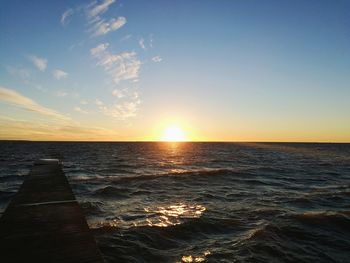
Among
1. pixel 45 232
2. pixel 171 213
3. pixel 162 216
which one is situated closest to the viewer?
pixel 45 232

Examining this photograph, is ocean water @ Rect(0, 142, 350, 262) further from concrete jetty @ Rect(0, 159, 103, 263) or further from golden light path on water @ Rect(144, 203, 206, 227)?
concrete jetty @ Rect(0, 159, 103, 263)

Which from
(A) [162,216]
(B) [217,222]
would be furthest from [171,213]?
(B) [217,222]

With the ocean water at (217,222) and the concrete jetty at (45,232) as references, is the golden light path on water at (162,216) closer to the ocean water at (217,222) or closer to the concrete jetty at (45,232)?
the ocean water at (217,222)

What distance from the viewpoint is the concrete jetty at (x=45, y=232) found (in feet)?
17.4

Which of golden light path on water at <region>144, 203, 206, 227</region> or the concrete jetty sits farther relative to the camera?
golden light path on water at <region>144, 203, 206, 227</region>

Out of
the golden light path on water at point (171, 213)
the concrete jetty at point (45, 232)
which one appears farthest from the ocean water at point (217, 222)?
the concrete jetty at point (45, 232)

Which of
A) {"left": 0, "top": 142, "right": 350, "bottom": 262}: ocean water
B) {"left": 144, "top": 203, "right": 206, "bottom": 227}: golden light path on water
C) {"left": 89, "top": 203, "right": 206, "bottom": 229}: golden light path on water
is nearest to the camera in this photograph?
{"left": 0, "top": 142, "right": 350, "bottom": 262}: ocean water

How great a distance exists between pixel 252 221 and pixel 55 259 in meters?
9.23

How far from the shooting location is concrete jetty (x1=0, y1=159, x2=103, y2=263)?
529 centimetres

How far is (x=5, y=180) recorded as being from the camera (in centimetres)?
2462

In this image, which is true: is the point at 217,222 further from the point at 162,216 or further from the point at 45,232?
the point at 45,232

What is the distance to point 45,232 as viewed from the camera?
21.5 ft

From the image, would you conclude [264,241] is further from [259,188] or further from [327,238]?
[259,188]

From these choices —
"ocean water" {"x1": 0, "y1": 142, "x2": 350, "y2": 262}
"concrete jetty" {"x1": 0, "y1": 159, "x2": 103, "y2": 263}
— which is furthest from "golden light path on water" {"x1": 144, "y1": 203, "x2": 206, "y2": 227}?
"concrete jetty" {"x1": 0, "y1": 159, "x2": 103, "y2": 263}
